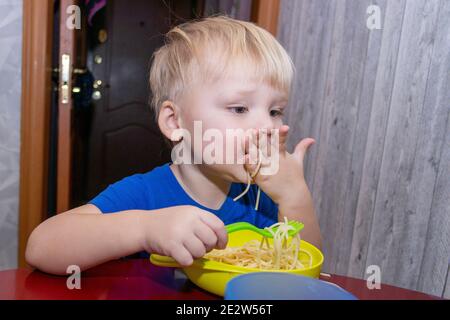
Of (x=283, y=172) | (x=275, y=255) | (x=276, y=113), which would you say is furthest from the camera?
(x=276, y=113)

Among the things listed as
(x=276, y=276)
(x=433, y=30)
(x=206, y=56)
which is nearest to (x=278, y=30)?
(x=433, y=30)

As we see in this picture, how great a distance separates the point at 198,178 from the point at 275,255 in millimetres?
385

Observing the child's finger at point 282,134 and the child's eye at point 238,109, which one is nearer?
the child's finger at point 282,134

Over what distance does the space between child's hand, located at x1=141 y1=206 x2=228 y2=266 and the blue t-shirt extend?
225 mm

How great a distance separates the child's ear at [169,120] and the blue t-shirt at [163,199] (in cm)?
10

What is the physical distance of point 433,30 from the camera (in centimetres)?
114

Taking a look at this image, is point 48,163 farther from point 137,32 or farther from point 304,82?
point 137,32

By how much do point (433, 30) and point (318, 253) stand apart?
75 cm

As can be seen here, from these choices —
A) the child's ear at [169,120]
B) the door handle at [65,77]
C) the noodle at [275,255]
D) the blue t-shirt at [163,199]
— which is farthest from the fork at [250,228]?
the door handle at [65,77]

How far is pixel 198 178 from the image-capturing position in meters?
1.05

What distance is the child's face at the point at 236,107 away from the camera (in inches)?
35.3

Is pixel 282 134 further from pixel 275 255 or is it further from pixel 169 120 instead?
pixel 169 120

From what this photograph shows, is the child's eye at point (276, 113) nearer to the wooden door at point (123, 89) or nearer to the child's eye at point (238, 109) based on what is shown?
the child's eye at point (238, 109)

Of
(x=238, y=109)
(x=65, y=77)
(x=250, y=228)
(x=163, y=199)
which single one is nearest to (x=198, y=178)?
(x=163, y=199)
